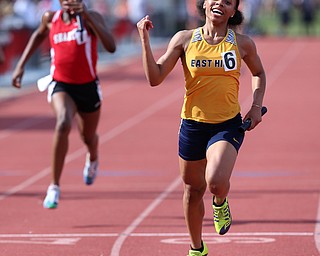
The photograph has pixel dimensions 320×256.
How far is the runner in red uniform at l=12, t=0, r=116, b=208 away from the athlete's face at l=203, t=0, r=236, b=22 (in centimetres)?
310

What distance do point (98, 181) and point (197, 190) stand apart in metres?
5.95

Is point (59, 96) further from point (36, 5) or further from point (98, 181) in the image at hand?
point (36, 5)

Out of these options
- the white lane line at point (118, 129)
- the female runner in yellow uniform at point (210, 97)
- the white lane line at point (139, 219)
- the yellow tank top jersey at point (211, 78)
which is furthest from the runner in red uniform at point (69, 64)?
the yellow tank top jersey at point (211, 78)

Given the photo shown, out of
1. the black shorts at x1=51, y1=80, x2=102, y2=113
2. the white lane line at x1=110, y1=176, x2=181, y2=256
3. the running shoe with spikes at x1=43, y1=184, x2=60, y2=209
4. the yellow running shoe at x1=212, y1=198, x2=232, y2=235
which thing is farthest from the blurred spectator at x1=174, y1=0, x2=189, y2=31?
the yellow running shoe at x1=212, y1=198, x2=232, y2=235

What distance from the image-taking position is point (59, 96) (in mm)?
10969

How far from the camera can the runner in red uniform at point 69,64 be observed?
10.8 m

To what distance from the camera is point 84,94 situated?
36.7 feet

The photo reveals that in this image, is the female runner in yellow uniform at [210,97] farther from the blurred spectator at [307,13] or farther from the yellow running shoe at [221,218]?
the blurred spectator at [307,13]

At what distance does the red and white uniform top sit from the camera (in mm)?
10977

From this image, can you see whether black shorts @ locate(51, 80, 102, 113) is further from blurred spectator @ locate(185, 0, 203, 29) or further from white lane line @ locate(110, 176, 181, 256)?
blurred spectator @ locate(185, 0, 203, 29)

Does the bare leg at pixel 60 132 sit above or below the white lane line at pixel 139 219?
above

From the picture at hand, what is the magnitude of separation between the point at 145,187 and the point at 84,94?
7.89 ft

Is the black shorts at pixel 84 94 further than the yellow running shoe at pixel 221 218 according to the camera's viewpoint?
Yes

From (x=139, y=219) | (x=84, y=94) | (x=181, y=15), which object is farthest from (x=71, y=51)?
(x=181, y=15)
